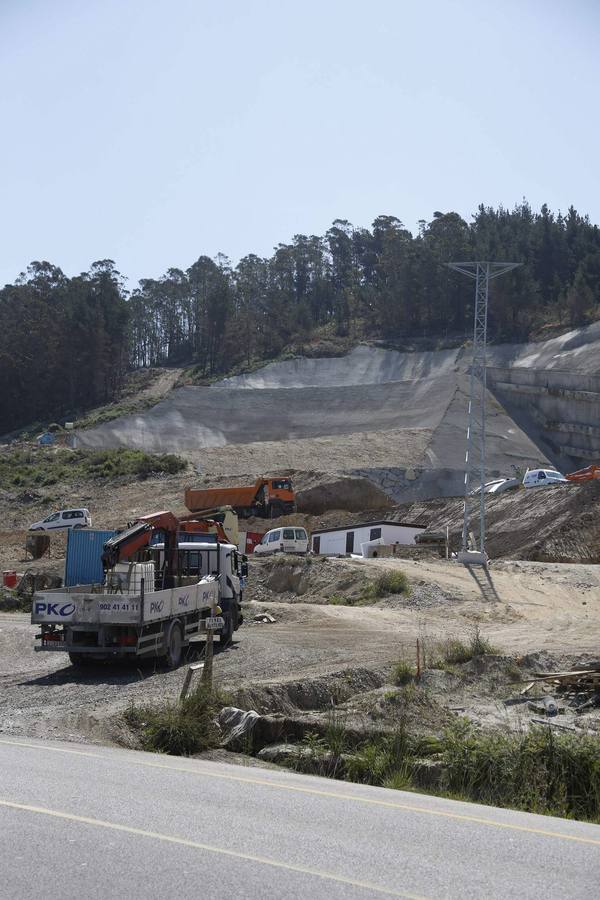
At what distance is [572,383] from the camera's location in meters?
77.6

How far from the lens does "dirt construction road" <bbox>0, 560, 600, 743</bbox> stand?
16.3 m

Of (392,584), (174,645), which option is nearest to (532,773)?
(174,645)

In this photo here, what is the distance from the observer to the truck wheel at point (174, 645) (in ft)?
65.1

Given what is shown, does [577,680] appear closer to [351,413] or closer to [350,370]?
[351,413]

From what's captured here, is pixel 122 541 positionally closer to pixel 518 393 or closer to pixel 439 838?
pixel 439 838

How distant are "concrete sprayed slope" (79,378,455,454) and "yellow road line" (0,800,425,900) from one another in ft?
233

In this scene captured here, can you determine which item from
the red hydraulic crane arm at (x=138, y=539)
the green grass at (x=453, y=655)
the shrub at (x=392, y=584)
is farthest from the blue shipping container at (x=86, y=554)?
the green grass at (x=453, y=655)

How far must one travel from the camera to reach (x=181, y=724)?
13.4m

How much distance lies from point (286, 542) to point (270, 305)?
99.4m

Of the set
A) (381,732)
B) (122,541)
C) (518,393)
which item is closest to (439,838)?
(381,732)

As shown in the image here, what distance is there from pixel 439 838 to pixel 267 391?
3360 inches

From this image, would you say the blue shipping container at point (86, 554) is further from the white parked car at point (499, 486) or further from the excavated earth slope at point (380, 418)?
the excavated earth slope at point (380, 418)

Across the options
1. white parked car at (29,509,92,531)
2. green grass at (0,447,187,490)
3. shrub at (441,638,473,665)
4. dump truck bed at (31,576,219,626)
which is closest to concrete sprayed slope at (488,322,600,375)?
green grass at (0,447,187,490)

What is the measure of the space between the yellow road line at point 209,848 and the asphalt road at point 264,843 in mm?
13
